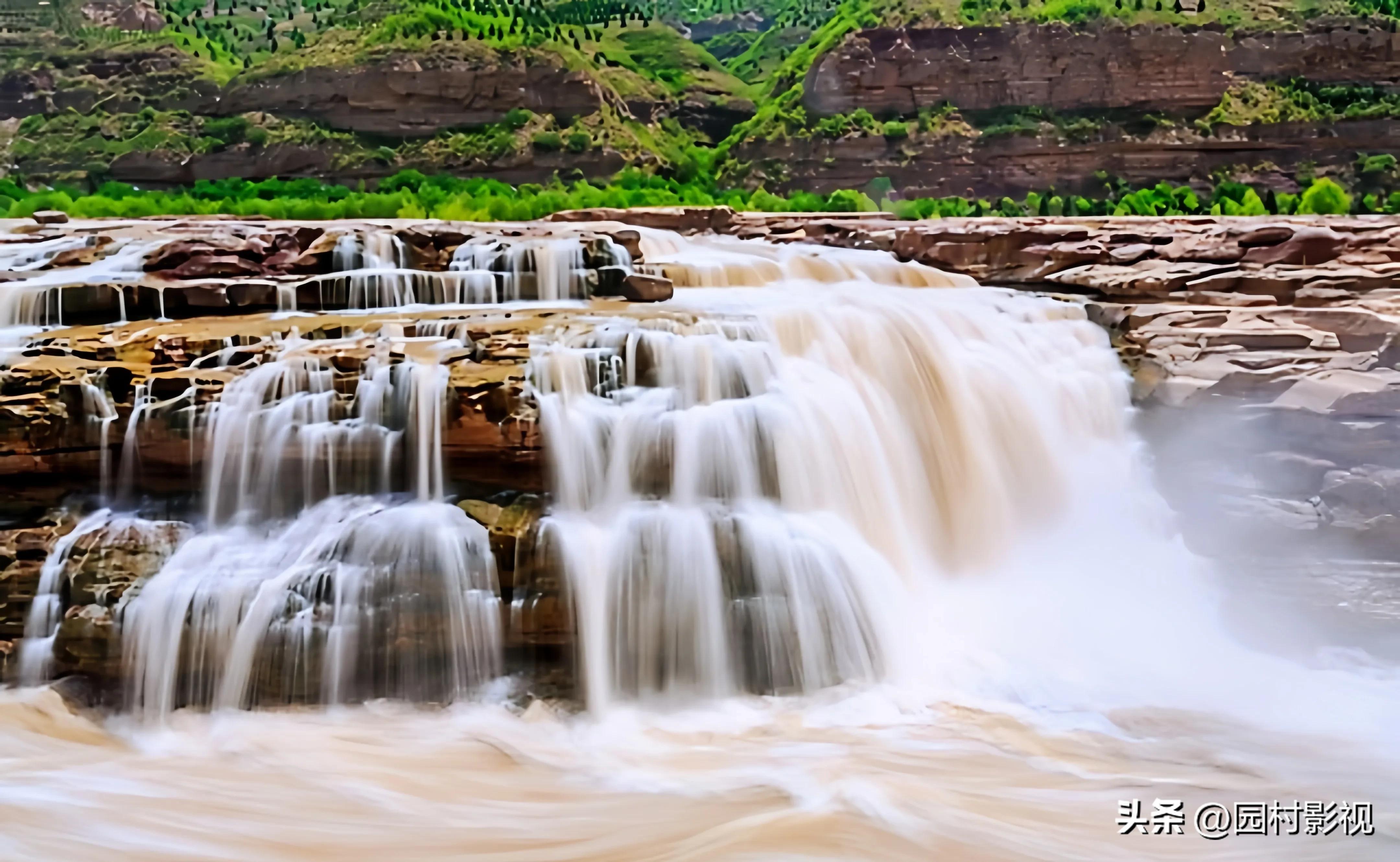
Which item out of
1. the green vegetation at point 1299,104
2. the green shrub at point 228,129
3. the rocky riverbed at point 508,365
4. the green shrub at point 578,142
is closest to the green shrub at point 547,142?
the green shrub at point 578,142

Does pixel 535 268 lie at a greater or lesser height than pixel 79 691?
greater

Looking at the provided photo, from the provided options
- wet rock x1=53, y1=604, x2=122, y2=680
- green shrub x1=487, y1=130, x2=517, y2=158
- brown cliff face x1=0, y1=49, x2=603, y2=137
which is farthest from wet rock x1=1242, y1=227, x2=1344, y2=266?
brown cliff face x1=0, y1=49, x2=603, y2=137

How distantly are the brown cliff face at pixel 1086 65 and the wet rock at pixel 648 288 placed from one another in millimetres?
22381

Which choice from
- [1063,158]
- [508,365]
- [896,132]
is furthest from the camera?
[896,132]

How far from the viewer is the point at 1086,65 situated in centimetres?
2767

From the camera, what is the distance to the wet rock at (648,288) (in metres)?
8.42

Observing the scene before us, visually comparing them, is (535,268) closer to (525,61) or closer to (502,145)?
(502,145)

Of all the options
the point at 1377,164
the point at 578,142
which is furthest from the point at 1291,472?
the point at 1377,164

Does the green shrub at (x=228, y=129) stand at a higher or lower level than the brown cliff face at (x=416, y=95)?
lower

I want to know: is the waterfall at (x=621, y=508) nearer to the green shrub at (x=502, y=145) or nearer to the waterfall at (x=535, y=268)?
the waterfall at (x=535, y=268)

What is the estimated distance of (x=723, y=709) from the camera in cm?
516

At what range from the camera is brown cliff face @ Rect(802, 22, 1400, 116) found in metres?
27.0

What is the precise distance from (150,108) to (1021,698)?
28425 millimetres

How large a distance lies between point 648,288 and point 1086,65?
23.8 m
